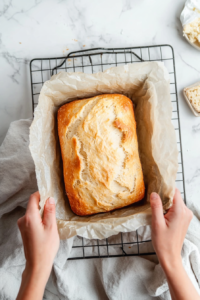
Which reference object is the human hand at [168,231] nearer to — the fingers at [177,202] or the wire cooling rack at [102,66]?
the fingers at [177,202]

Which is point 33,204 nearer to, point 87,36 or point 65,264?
point 65,264

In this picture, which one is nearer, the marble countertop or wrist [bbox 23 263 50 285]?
wrist [bbox 23 263 50 285]

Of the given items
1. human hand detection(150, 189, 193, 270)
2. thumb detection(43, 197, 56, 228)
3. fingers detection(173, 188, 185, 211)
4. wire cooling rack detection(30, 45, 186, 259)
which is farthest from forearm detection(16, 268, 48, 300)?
fingers detection(173, 188, 185, 211)

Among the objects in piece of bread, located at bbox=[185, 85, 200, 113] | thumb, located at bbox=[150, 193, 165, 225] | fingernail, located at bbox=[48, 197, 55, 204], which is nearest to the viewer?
thumb, located at bbox=[150, 193, 165, 225]

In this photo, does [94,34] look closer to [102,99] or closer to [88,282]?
[102,99]

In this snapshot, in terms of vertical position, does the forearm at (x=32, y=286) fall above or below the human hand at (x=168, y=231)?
below

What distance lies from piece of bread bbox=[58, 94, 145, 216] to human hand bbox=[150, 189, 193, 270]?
0.20 meters

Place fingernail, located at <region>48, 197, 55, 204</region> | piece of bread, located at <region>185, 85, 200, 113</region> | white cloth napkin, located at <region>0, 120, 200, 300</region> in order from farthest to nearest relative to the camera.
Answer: piece of bread, located at <region>185, 85, 200, 113</region>
white cloth napkin, located at <region>0, 120, 200, 300</region>
fingernail, located at <region>48, 197, 55, 204</region>

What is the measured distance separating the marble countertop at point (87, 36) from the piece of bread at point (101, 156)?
48 cm

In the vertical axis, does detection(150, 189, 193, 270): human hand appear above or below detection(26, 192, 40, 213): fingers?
below

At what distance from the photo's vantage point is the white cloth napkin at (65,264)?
4.99 feet

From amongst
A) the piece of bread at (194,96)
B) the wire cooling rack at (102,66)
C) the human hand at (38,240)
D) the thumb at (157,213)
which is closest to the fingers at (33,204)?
the human hand at (38,240)

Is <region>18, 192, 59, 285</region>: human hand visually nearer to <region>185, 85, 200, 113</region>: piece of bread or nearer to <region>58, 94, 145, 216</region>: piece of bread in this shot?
<region>58, 94, 145, 216</region>: piece of bread

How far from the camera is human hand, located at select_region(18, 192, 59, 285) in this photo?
4.08 feet
